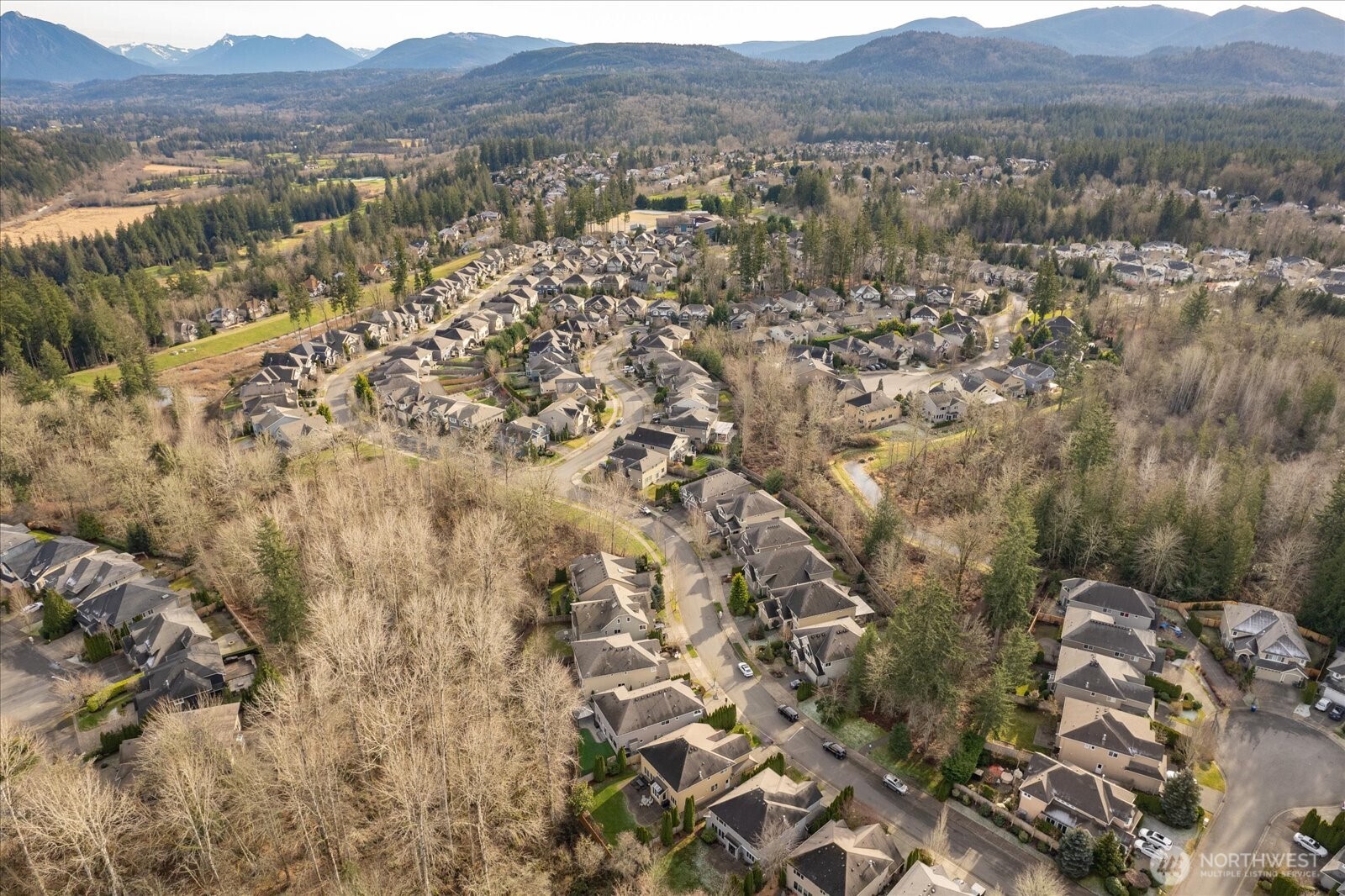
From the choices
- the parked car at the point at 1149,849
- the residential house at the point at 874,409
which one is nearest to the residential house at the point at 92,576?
the parked car at the point at 1149,849

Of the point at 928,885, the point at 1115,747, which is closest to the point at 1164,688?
the point at 1115,747

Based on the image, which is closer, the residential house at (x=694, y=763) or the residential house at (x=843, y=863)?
the residential house at (x=843, y=863)

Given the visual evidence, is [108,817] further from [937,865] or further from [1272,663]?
[1272,663]

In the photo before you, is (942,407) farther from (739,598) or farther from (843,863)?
(843,863)

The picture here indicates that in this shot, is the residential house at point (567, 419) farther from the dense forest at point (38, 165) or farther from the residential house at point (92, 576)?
the dense forest at point (38, 165)

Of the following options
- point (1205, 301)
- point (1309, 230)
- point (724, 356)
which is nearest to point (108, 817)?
point (724, 356)
